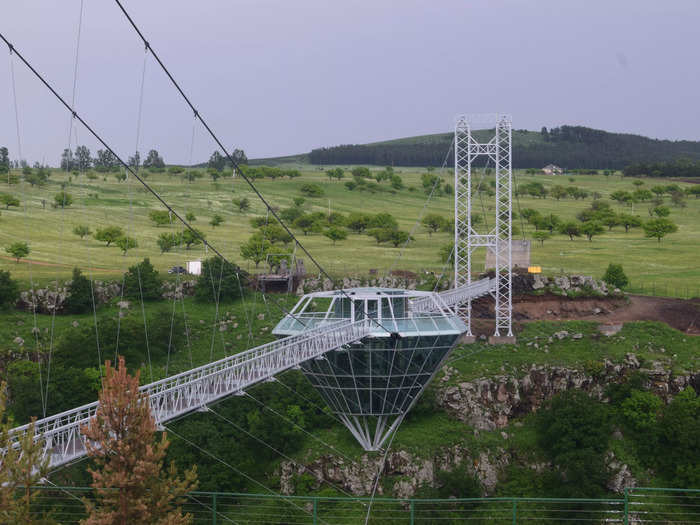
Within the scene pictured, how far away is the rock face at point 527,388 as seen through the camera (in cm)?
5277

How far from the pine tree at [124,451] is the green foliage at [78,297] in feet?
138

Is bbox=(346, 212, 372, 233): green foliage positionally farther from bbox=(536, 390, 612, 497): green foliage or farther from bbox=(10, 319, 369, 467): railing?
bbox=(10, 319, 369, 467): railing

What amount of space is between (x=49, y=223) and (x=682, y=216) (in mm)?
94831

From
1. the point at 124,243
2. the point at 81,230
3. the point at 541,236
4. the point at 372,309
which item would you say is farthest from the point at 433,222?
the point at 372,309

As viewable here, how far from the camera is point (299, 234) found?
106938 mm

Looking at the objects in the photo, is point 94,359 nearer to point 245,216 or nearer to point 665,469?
point 665,469

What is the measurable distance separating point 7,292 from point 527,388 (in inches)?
1490

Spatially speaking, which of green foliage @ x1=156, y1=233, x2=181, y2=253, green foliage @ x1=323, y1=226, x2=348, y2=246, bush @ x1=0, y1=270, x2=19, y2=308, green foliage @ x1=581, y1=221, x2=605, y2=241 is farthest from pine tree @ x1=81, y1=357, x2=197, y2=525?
green foliage @ x1=581, y1=221, x2=605, y2=241

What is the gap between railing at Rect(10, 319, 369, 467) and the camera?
24.9 metres

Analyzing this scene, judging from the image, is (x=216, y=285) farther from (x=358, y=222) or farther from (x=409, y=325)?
(x=358, y=222)

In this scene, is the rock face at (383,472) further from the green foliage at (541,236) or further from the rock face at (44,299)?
the green foliage at (541,236)

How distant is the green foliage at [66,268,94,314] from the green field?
7.49ft

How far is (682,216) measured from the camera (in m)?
131

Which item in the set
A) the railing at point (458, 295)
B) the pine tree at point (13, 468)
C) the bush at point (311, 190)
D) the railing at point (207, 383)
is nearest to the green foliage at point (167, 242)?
the railing at point (458, 295)
